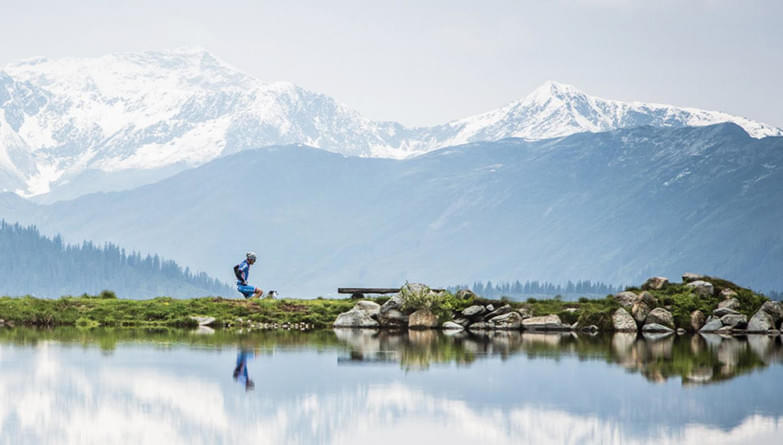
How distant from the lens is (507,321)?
178 feet

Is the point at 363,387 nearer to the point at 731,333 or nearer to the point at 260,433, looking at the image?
the point at 260,433

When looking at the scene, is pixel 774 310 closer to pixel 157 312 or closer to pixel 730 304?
pixel 730 304

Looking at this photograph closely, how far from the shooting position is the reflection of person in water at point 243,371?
93.6 feet

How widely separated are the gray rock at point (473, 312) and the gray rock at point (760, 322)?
12028mm

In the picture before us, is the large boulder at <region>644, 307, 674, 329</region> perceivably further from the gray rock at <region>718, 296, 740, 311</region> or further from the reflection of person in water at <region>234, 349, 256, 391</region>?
the reflection of person in water at <region>234, 349, 256, 391</region>

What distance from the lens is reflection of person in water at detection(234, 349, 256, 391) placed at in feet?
93.6

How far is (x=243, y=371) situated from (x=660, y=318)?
27.6m

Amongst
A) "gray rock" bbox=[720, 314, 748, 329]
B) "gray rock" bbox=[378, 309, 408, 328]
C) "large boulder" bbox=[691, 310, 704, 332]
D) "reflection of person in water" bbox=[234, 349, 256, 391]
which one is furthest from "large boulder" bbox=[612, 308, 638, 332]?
"reflection of person in water" bbox=[234, 349, 256, 391]

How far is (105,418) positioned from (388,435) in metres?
5.31

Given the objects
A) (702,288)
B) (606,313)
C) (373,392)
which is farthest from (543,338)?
(373,392)

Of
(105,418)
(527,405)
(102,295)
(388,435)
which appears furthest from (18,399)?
(102,295)

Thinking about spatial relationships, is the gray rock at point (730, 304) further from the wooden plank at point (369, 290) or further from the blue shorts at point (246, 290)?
the blue shorts at point (246, 290)

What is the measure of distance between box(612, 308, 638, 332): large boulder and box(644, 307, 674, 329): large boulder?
70cm

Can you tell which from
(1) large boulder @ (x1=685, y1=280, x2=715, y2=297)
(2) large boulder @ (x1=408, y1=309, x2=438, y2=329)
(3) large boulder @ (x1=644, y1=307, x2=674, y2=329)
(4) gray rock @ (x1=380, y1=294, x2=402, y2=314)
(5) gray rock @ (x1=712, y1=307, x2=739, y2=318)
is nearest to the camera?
(2) large boulder @ (x1=408, y1=309, x2=438, y2=329)
